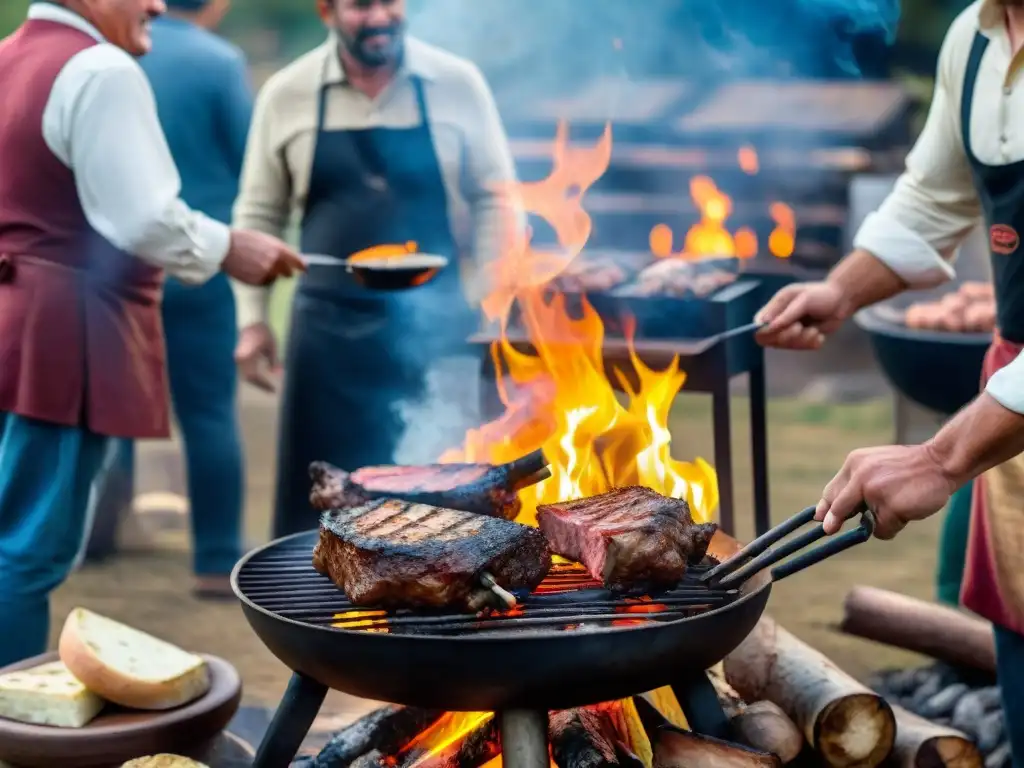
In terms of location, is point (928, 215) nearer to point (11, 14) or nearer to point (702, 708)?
point (702, 708)

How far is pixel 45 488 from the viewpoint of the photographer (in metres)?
4.05

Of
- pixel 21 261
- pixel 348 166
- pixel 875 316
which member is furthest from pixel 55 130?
pixel 875 316

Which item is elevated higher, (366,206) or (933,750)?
(366,206)

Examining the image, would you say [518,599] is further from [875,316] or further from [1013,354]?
[875,316]

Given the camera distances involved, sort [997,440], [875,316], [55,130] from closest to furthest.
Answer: [997,440]
[55,130]
[875,316]

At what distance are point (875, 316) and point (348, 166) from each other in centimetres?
268

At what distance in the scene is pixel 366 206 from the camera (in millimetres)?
5352

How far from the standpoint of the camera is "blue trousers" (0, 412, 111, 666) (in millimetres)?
3980

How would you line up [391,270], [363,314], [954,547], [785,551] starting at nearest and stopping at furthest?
1. [785,551]
2. [391,270]
3. [954,547]
4. [363,314]

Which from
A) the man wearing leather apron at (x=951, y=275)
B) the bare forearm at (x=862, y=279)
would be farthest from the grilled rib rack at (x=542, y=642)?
the bare forearm at (x=862, y=279)

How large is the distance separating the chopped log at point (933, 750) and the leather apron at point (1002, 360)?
435mm

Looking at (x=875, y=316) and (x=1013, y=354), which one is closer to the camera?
(x=1013, y=354)

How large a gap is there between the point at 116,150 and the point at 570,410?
5.33ft

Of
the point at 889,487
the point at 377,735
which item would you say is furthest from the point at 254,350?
the point at 889,487
